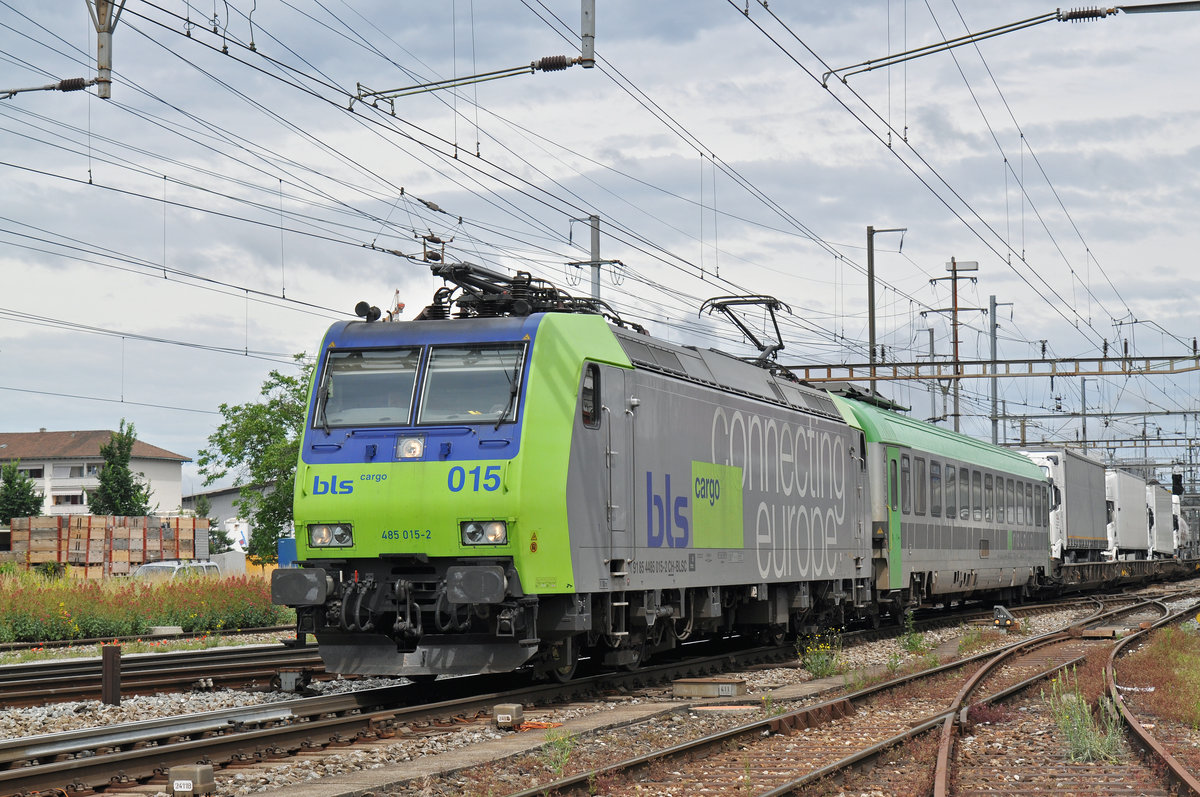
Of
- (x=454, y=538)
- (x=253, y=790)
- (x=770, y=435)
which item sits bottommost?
(x=253, y=790)

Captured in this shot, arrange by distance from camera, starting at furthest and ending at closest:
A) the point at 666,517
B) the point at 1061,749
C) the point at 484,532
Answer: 1. the point at 666,517
2. the point at 484,532
3. the point at 1061,749

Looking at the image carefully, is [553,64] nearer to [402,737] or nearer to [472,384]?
[472,384]

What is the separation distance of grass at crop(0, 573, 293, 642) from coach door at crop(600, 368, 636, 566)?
14294 millimetres

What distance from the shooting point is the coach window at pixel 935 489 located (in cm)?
2594

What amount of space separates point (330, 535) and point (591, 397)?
2869mm

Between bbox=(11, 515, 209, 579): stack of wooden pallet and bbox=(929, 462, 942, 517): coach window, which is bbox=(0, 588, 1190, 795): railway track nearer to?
bbox=(929, 462, 942, 517): coach window

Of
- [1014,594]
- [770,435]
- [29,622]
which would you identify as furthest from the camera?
[1014,594]

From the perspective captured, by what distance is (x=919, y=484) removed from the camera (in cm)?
2519

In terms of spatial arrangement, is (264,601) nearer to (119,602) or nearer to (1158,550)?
(119,602)

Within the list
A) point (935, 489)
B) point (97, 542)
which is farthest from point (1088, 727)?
point (97, 542)

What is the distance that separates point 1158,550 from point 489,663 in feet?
171

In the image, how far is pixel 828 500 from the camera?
67.2 ft

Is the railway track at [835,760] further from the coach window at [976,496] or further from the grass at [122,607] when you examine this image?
the grass at [122,607]

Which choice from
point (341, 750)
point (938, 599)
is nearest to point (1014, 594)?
point (938, 599)
